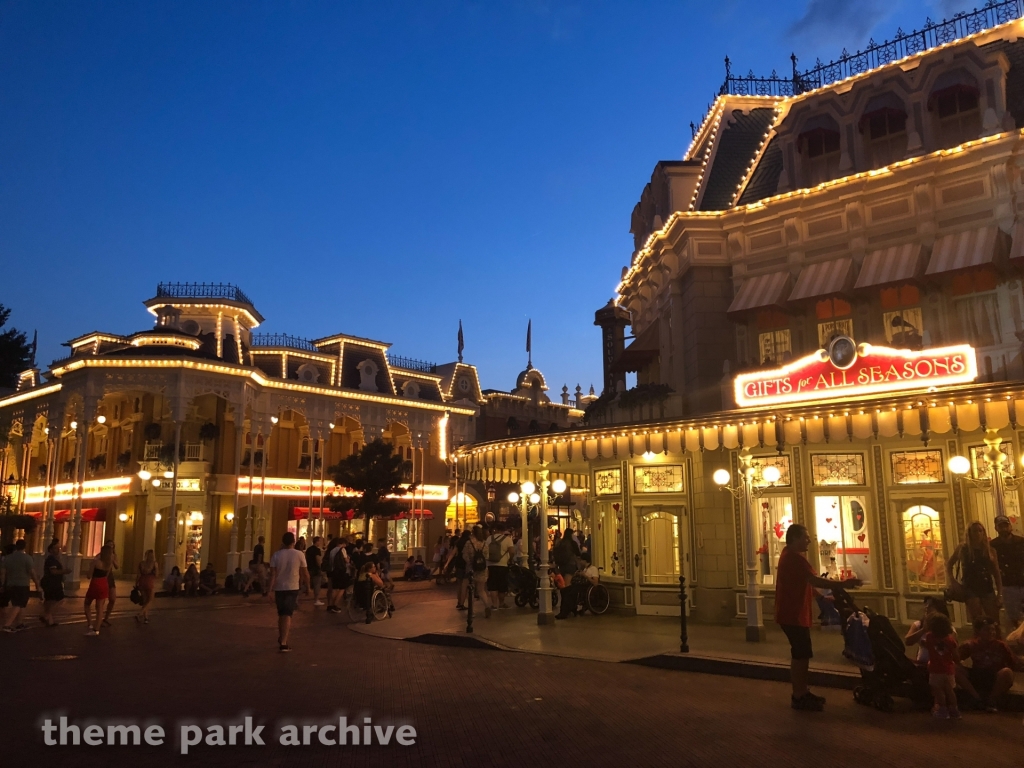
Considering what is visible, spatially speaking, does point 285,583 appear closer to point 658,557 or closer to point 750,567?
point 750,567

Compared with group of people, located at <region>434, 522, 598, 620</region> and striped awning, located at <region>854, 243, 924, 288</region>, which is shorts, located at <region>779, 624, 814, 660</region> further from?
striped awning, located at <region>854, 243, 924, 288</region>

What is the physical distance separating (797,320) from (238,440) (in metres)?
25.8

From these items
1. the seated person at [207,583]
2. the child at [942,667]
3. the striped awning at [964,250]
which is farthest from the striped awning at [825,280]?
the seated person at [207,583]

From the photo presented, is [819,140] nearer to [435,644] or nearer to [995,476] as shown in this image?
[995,476]

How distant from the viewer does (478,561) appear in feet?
52.1

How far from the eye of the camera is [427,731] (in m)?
6.94

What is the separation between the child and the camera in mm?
7391

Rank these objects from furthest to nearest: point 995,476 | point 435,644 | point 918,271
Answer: point 918,271 < point 435,644 < point 995,476

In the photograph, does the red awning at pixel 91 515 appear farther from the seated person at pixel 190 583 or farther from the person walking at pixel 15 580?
the person walking at pixel 15 580

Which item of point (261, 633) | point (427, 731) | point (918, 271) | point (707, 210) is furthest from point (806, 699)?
point (707, 210)

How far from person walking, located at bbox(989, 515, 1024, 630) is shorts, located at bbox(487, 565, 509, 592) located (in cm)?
961

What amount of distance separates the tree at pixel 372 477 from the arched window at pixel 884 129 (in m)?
23.1

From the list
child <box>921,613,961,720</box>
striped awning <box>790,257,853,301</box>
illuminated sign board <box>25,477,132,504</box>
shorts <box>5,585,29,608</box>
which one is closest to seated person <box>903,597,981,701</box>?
child <box>921,613,961,720</box>

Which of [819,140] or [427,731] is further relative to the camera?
[819,140]
